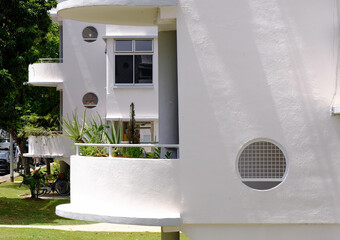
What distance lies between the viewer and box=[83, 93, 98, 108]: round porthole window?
1199 inches

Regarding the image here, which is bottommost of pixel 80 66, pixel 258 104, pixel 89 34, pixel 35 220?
pixel 35 220

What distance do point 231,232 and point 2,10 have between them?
55.1 feet

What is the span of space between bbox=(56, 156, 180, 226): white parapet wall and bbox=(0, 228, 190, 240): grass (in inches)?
333

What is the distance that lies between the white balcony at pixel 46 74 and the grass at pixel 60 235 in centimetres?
1116

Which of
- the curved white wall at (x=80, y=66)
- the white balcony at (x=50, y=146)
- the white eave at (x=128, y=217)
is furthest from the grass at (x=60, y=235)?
the curved white wall at (x=80, y=66)

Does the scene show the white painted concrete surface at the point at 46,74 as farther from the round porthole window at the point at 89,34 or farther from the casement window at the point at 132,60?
the casement window at the point at 132,60

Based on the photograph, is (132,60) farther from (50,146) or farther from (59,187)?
(59,187)

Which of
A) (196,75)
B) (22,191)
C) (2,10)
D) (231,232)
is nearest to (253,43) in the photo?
(196,75)

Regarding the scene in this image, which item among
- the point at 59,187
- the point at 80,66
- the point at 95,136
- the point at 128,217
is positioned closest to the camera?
the point at 128,217

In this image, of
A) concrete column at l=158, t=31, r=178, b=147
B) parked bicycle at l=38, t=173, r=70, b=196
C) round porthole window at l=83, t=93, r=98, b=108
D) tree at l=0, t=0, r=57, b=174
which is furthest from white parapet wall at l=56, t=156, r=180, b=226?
parked bicycle at l=38, t=173, r=70, b=196

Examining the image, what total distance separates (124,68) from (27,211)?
6835 mm

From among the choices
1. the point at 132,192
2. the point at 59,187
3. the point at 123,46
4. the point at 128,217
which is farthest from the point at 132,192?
the point at 59,187

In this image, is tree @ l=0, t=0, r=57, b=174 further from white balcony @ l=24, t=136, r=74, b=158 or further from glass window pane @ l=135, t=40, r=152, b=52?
white balcony @ l=24, t=136, r=74, b=158

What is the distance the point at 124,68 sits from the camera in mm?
28109
